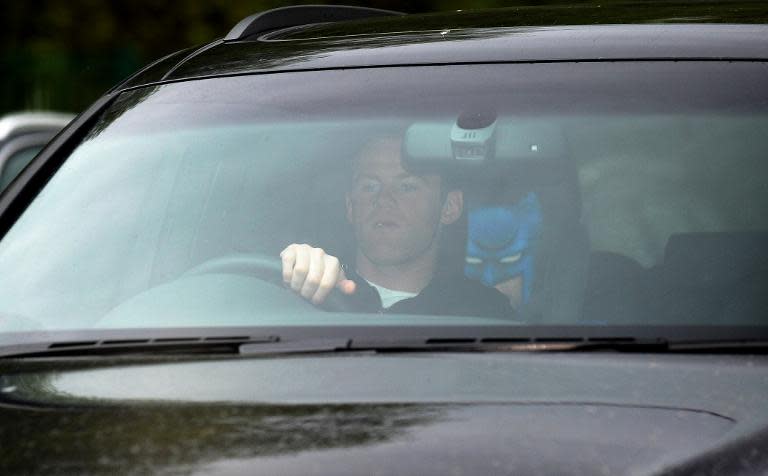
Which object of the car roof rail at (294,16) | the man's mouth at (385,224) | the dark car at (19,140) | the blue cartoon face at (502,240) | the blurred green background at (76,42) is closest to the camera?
the blue cartoon face at (502,240)

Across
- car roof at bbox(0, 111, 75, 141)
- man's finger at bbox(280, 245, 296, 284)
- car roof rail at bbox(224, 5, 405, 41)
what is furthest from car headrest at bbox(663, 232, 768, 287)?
car roof at bbox(0, 111, 75, 141)

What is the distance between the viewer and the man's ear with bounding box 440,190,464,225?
10.0ft

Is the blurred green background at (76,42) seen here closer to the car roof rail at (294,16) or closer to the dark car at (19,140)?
the dark car at (19,140)

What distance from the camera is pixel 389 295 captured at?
305 cm

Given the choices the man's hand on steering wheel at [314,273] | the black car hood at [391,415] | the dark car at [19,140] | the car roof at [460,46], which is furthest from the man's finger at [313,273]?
the dark car at [19,140]

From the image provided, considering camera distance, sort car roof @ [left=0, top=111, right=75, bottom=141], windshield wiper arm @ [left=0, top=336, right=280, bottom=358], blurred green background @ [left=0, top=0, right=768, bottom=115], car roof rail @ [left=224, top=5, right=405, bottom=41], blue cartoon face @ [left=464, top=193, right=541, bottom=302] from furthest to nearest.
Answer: blurred green background @ [left=0, top=0, right=768, bottom=115] < car roof @ [left=0, top=111, right=75, bottom=141] < car roof rail @ [left=224, top=5, right=405, bottom=41] < blue cartoon face @ [left=464, top=193, right=541, bottom=302] < windshield wiper arm @ [left=0, top=336, right=280, bottom=358]

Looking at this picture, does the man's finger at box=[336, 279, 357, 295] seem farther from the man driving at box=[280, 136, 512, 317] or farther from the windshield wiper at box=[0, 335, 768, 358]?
the windshield wiper at box=[0, 335, 768, 358]

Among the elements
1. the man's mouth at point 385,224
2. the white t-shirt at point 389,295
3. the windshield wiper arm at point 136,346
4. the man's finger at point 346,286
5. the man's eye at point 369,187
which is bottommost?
the windshield wiper arm at point 136,346

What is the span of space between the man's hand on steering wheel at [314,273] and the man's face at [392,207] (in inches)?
5.0

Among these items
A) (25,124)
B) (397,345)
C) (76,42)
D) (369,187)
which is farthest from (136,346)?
(76,42)

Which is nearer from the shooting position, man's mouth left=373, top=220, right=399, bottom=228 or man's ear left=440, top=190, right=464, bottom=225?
man's ear left=440, top=190, right=464, bottom=225

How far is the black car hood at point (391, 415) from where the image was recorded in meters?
2.21

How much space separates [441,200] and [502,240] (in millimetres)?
147

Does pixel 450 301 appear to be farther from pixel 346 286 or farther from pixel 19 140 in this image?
pixel 19 140
